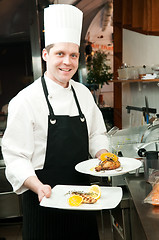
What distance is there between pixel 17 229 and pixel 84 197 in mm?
2042

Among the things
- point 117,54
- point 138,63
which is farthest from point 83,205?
point 117,54

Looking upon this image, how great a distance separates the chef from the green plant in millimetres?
2398

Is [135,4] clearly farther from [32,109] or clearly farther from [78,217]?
[78,217]

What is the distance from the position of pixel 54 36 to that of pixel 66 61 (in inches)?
6.9

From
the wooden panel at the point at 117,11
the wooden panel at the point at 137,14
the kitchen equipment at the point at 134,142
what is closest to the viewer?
the kitchen equipment at the point at 134,142

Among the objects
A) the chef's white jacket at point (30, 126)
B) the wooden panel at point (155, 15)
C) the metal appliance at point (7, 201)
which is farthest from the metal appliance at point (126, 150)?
the metal appliance at point (7, 201)

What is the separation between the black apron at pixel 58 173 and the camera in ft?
5.12

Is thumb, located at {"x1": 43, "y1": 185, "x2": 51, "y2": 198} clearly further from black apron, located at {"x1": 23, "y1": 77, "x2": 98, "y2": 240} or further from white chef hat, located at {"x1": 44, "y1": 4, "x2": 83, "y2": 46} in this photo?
white chef hat, located at {"x1": 44, "y1": 4, "x2": 83, "y2": 46}

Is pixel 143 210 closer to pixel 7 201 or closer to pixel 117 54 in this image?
pixel 7 201

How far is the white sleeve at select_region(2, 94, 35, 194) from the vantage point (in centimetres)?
144

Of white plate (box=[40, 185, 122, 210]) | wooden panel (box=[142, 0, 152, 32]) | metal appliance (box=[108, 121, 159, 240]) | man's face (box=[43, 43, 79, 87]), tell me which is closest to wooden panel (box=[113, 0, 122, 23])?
wooden panel (box=[142, 0, 152, 32])

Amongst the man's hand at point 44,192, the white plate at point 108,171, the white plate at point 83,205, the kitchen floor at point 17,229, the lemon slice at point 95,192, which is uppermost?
the white plate at point 108,171

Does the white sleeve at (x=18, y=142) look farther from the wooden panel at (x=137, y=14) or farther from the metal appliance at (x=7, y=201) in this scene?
the metal appliance at (x=7, y=201)

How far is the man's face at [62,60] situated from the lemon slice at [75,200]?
2.04 ft
